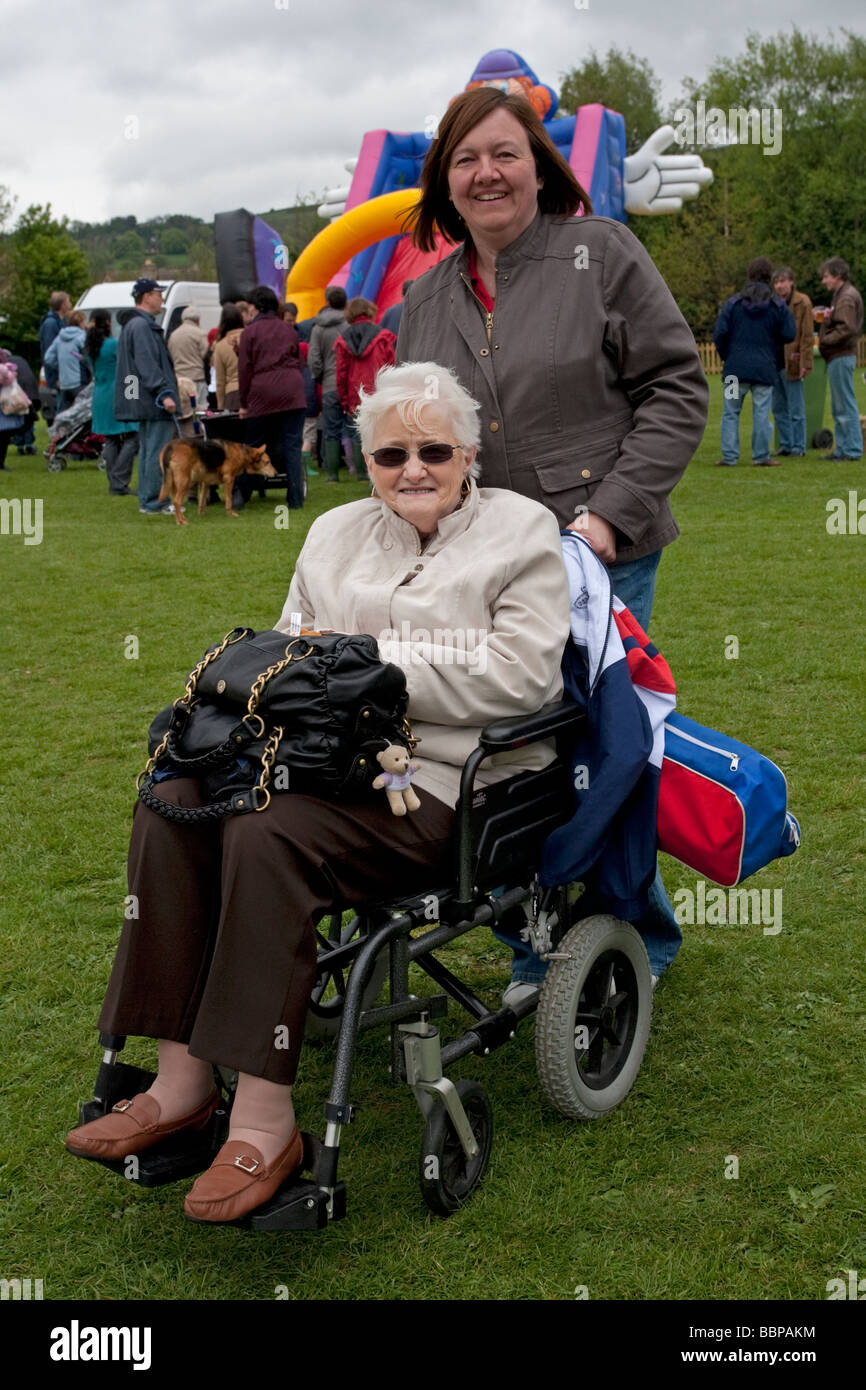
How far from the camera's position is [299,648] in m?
2.61

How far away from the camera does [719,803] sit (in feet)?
9.62

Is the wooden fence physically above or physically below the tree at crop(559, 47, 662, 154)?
below

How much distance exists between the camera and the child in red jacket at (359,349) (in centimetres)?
1274

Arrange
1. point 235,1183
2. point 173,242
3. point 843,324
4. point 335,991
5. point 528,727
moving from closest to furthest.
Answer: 1. point 235,1183
2. point 528,727
3. point 335,991
4. point 843,324
5. point 173,242

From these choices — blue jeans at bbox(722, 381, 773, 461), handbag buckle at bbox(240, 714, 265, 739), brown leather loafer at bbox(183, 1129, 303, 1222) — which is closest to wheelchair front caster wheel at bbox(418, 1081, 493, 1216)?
brown leather loafer at bbox(183, 1129, 303, 1222)

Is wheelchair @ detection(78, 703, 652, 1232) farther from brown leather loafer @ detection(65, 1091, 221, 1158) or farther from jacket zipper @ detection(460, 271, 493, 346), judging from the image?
jacket zipper @ detection(460, 271, 493, 346)

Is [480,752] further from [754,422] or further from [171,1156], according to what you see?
[754,422]

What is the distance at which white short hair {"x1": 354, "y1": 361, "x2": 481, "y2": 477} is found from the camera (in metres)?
2.88

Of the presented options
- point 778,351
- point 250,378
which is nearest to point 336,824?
point 250,378

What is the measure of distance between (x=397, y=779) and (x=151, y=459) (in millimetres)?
10671

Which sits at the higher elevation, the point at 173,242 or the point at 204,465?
the point at 173,242

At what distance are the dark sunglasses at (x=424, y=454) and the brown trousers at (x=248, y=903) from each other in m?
0.76

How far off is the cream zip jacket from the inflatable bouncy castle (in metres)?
12.3
